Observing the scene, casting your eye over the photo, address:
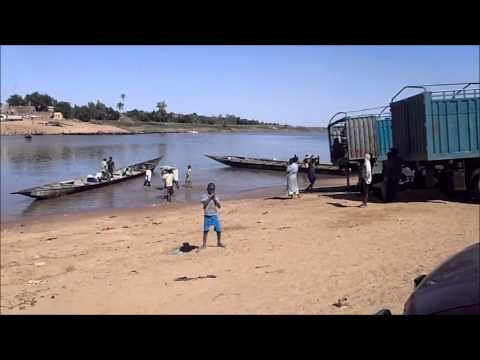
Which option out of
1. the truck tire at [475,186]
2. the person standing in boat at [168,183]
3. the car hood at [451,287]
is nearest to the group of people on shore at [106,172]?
the person standing in boat at [168,183]

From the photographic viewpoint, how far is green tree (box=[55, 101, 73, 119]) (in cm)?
8475

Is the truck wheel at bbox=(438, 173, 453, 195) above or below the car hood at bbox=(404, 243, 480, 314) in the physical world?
below

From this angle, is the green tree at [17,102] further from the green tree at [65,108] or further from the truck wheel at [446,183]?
the truck wheel at [446,183]

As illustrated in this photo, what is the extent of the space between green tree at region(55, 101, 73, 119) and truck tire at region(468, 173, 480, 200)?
81.6 m

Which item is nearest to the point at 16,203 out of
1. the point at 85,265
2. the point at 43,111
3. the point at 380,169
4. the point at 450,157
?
the point at 85,265

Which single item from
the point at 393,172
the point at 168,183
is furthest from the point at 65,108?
the point at 393,172

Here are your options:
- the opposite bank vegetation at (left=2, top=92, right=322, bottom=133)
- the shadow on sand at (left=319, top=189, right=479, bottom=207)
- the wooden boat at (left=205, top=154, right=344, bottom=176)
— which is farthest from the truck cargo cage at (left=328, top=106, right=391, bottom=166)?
the opposite bank vegetation at (left=2, top=92, right=322, bottom=133)

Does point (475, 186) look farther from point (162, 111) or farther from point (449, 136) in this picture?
point (162, 111)

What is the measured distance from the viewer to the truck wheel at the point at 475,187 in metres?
12.4

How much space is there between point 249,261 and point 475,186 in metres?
7.27

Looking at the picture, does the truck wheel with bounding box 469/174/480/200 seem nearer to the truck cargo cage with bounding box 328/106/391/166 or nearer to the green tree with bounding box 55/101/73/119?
the truck cargo cage with bounding box 328/106/391/166

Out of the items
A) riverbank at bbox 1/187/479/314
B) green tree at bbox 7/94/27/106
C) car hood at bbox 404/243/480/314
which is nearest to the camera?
car hood at bbox 404/243/480/314
